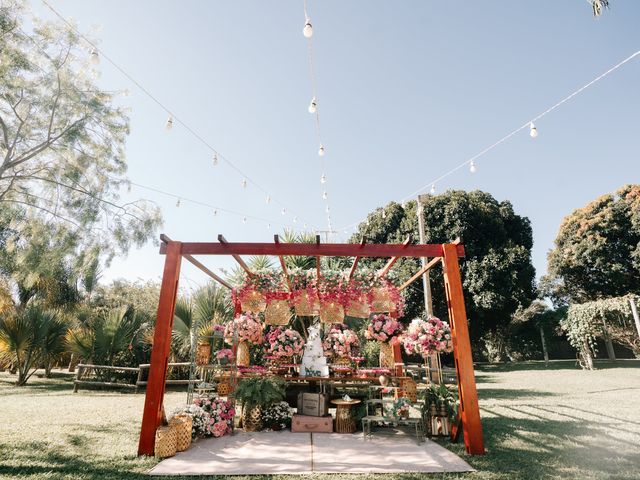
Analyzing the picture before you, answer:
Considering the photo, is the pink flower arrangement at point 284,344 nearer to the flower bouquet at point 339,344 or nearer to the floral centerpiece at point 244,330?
the floral centerpiece at point 244,330

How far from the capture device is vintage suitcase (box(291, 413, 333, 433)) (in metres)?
5.88

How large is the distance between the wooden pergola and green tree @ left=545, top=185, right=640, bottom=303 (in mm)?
20066

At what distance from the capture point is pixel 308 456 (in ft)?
14.8

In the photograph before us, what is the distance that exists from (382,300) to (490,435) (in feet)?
9.51

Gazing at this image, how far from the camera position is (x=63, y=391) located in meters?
10.2

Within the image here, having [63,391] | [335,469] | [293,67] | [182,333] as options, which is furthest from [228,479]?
[63,391]

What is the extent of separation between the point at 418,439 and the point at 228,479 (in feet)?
9.37

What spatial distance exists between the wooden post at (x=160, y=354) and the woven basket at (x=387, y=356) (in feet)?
14.0

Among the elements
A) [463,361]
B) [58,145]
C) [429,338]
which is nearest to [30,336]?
[58,145]

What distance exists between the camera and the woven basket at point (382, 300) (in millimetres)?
7211

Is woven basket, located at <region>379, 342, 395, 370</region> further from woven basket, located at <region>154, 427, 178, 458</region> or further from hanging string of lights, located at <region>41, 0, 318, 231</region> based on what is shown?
hanging string of lights, located at <region>41, 0, 318, 231</region>

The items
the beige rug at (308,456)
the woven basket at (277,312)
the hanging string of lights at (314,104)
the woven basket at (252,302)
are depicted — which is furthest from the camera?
the woven basket at (277,312)

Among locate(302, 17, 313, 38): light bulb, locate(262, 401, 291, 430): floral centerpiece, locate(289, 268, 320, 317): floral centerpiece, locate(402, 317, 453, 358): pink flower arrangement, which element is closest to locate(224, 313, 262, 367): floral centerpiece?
locate(289, 268, 320, 317): floral centerpiece

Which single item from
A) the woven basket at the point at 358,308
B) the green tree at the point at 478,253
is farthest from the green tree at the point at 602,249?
the woven basket at the point at 358,308
